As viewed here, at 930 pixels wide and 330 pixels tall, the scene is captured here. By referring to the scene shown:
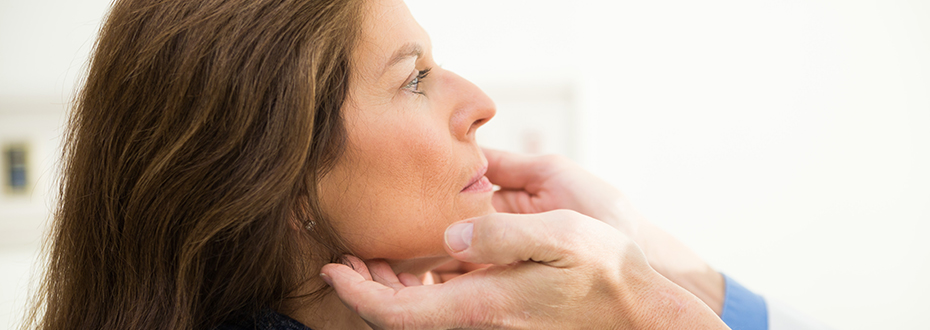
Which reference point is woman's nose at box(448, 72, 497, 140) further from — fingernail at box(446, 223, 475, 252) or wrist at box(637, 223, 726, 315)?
wrist at box(637, 223, 726, 315)

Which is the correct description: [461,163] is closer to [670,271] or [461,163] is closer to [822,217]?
[670,271]

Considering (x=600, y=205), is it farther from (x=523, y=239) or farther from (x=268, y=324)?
(x=268, y=324)

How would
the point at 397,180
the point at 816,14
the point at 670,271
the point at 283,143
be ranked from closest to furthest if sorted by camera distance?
the point at 283,143 < the point at 397,180 < the point at 670,271 < the point at 816,14

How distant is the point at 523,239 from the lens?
0.72 meters

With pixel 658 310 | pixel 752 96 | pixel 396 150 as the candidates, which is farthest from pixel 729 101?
pixel 396 150

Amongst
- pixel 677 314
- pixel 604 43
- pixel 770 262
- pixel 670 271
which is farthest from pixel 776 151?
pixel 677 314

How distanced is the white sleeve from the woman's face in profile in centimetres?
80

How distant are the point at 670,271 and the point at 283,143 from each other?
3.10 feet

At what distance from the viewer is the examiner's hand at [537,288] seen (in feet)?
2.42

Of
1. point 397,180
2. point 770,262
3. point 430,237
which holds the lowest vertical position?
point 770,262

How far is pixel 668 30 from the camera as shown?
2.94 m

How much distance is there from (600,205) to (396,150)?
597 millimetres

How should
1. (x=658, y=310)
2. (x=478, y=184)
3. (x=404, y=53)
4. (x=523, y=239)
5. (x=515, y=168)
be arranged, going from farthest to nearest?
(x=515, y=168) → (x=478, y=184) → (x=404, y=53) → (x=658, y=310) → (x=523, y=239)

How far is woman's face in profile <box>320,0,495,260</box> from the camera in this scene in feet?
2.97
